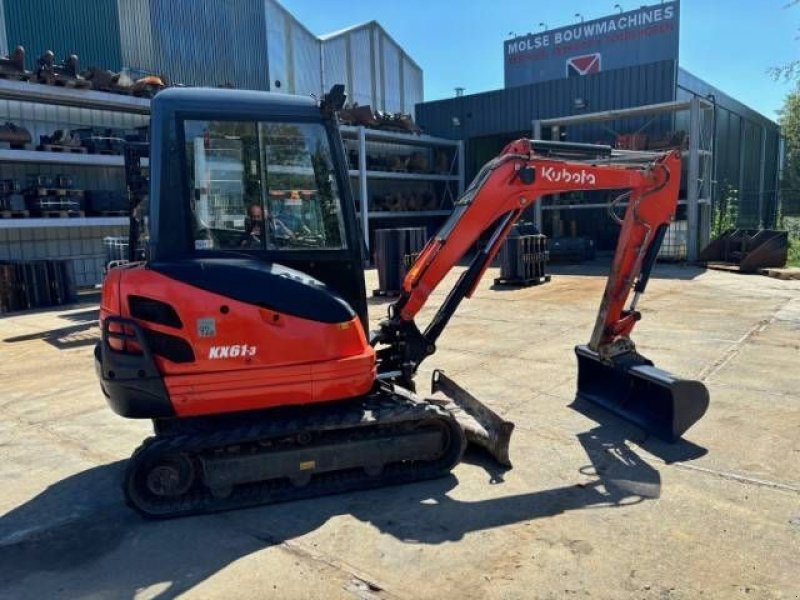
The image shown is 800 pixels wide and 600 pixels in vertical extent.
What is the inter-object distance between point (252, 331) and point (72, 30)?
66.0ft

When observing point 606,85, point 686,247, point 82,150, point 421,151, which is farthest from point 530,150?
point 421,151

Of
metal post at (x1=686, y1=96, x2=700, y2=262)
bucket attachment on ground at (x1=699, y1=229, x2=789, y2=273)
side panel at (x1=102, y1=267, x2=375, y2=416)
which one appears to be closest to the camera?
side panel at (x1=102, y1=267, x2=375, y2=416)

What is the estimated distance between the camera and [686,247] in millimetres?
19141

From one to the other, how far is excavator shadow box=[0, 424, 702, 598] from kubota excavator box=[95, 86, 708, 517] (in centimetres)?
16

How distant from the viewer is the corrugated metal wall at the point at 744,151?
24.3 meters

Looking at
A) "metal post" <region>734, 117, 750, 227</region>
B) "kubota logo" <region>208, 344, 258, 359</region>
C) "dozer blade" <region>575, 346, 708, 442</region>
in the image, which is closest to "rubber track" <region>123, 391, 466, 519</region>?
"kubota logo" <region>208, 344, 258, 359</region>

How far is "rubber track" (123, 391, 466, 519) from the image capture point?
157 inches

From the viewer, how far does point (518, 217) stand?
5160 millimetres

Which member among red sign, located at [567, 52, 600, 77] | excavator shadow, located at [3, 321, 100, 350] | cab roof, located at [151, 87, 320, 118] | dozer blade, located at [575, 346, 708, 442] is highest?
red sign, located at [567, 52, 600, 77]

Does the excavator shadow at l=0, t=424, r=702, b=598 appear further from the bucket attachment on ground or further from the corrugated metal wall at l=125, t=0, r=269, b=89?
the corrugated metal wall at l=125, t=0, r=269, b=89

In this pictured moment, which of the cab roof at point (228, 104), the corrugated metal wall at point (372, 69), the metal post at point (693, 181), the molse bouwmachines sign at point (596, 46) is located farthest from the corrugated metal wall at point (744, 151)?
the cab roof at point (228, 104)

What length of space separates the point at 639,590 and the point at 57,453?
4481 mm

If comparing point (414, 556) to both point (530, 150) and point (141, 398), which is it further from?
point (530, 150)

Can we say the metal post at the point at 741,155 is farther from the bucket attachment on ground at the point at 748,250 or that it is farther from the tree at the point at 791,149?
the bucket attachment on ground at the point at 748,250
